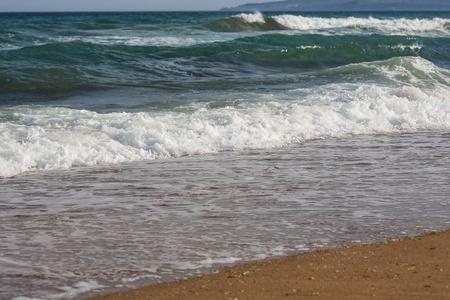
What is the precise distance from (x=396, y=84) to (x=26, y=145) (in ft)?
32.7

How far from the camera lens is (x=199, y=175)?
6445 mm

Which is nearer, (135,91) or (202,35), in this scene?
(135,91)

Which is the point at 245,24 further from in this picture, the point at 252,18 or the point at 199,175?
the point at 199,175

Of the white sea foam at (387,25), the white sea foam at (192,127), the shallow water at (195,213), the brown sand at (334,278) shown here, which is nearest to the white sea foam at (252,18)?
the white sea foam at (387,25)

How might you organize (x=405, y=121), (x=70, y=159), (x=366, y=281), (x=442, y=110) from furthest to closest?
(x=442, y=110) → (x=405, y=121) → (x=70, y=159) → (x=366, y=281)

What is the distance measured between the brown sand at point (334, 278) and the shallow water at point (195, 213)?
0.58ft

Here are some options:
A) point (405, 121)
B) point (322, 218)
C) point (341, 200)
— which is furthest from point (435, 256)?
point (405, 121)

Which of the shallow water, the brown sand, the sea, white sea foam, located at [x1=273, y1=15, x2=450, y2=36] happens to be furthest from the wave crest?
the brown sand

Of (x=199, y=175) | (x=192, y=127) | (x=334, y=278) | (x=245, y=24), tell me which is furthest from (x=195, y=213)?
(x=245, y=24)

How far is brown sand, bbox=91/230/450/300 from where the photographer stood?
3.36 m

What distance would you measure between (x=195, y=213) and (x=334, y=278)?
1701mm

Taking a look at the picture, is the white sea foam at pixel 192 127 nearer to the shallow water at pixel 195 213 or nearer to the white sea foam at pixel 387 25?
the shallow water at pixel 195 213

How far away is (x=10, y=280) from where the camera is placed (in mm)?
3715

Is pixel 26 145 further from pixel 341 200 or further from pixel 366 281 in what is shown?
pixel 366 281
